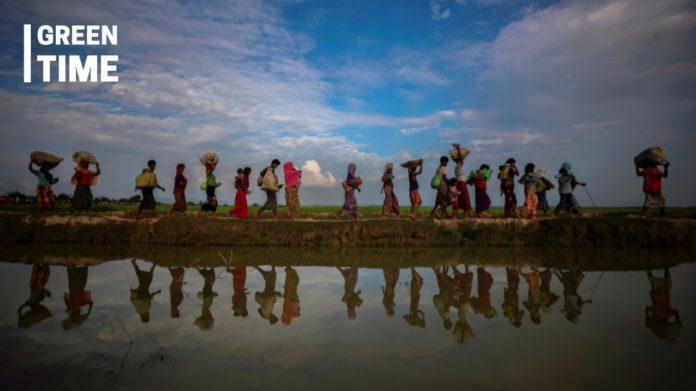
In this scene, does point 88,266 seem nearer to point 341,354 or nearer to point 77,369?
point 77,369

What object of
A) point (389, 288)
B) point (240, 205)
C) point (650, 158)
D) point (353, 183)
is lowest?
point (389, 288)

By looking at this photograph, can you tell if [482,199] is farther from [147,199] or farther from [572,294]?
[147,199]

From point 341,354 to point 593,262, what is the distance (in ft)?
24.7

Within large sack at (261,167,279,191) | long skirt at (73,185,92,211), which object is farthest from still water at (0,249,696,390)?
long skirt at (73,185,92,211)

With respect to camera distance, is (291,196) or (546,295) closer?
(546,295)

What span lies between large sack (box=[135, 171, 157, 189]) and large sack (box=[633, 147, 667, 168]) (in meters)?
16.4

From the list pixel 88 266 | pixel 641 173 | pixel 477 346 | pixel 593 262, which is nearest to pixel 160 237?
pixel 88 266

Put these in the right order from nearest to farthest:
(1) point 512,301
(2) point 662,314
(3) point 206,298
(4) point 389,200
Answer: (2) point 662,314
(1) point 512,301
(3) point 206,298
(4) point 389,200

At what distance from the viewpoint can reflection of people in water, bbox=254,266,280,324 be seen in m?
4.39

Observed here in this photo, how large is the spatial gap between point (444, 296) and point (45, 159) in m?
14.2

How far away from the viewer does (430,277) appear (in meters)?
6.70

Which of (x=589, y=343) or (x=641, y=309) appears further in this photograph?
(x=641, y=309)

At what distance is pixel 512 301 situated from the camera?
504 centimetres

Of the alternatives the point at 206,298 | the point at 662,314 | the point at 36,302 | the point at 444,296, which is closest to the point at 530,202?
the point at 662,314
